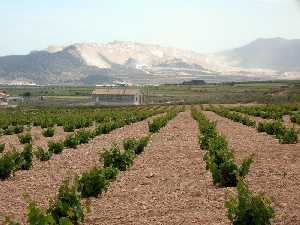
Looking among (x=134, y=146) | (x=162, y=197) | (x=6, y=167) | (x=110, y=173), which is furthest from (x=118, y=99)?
(x=162, y=197)

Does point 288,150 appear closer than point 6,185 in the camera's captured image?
No

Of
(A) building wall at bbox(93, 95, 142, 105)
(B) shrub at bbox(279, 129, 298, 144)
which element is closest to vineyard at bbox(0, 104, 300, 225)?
(B) shrub at bbox(279, 129, 298, 144)

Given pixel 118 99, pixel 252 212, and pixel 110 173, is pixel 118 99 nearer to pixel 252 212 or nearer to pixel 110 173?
pixel 110 173

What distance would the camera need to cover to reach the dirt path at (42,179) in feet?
59.8

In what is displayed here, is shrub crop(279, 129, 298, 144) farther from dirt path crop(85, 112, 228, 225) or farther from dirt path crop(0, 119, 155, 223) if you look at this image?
dirt path crop(0, 119, 155, 223)

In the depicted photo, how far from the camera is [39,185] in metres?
21.9

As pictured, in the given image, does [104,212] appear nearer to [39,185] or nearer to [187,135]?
[39,185]

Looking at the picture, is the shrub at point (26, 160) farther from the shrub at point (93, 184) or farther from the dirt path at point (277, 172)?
the dirt path at point (277, 172)

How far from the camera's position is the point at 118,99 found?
164375 mm

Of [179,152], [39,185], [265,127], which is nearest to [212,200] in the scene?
[39,185]

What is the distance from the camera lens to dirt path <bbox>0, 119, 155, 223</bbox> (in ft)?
59.8

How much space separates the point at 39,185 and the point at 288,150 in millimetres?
12737

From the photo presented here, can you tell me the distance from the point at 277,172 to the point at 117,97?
143 meters

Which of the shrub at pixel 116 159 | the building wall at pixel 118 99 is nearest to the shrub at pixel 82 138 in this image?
the shrub at pixel 116 159
